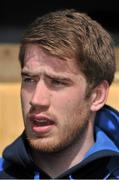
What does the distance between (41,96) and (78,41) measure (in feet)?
0.50

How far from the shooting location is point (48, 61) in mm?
1271

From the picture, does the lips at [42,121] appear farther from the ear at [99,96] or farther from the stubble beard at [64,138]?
the ear at [99,96]

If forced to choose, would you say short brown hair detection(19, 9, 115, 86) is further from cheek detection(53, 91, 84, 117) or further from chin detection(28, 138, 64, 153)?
chin detection(28, 138, 64, 153)

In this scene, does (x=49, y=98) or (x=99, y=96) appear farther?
(x=99, y=96)

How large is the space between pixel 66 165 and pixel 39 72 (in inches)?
9.0

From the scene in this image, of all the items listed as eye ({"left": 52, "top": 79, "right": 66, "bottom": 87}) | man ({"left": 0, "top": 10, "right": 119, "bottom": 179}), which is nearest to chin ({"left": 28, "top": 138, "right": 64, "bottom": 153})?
man ({"left": 0, "top": 10, "right": 119, "bottom": 179})

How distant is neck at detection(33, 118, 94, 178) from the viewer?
132cm

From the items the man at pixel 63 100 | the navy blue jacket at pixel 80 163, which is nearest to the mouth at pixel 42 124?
the man at pixel 63 100

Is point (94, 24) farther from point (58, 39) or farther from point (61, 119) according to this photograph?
point (61, 119)

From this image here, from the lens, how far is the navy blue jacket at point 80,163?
1.32 metres

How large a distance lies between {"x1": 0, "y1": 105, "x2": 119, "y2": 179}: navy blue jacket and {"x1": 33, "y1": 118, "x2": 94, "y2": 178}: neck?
14mm

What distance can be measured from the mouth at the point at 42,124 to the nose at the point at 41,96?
27 mm

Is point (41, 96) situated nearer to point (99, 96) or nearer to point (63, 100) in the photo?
point (63, 100)

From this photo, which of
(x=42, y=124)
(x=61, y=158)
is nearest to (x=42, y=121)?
(x=42, y=124)
